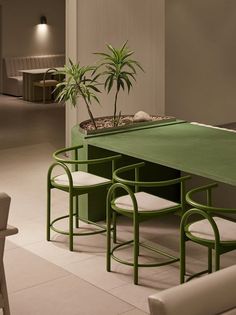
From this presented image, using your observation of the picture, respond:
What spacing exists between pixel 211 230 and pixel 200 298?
2.12 m

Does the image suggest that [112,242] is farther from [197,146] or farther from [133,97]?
[133,97]

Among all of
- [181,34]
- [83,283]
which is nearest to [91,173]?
[83,283]

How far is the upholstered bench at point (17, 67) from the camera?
15688 mm

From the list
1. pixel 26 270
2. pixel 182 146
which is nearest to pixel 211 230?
pixel 182 146

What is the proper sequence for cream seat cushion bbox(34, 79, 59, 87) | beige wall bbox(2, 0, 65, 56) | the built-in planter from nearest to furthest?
the built-in planter
cream seat cushion bbox(34, 79, 59, 87)
beige wall bbox(2, 0, 65, 56)

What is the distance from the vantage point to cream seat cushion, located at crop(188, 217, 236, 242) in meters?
4.77

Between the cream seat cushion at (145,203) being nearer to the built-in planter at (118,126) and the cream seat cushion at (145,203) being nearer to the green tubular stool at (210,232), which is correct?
the green tubular stool at (210,232)

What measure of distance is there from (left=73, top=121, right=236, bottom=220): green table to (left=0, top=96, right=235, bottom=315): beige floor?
79cm

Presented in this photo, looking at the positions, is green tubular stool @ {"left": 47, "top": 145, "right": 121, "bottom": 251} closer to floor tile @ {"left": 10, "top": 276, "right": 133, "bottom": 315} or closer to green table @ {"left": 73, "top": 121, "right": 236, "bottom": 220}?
green table @ {"left": 73, "top": 121, "right": 236, "bottom": 220}

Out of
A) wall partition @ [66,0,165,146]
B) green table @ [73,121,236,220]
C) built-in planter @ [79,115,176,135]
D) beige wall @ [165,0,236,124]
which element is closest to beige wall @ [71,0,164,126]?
wall partition @ [66,0,165,146]

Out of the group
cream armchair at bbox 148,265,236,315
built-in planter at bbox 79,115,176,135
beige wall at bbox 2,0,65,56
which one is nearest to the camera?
cream armchair at bbox 148,265,236,315

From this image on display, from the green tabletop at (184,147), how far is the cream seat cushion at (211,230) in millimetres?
325

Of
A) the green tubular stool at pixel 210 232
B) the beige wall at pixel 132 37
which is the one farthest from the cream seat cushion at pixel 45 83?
the green tubular stool at pixel 210 232

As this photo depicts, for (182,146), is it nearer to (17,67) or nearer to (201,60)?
(201,60)
